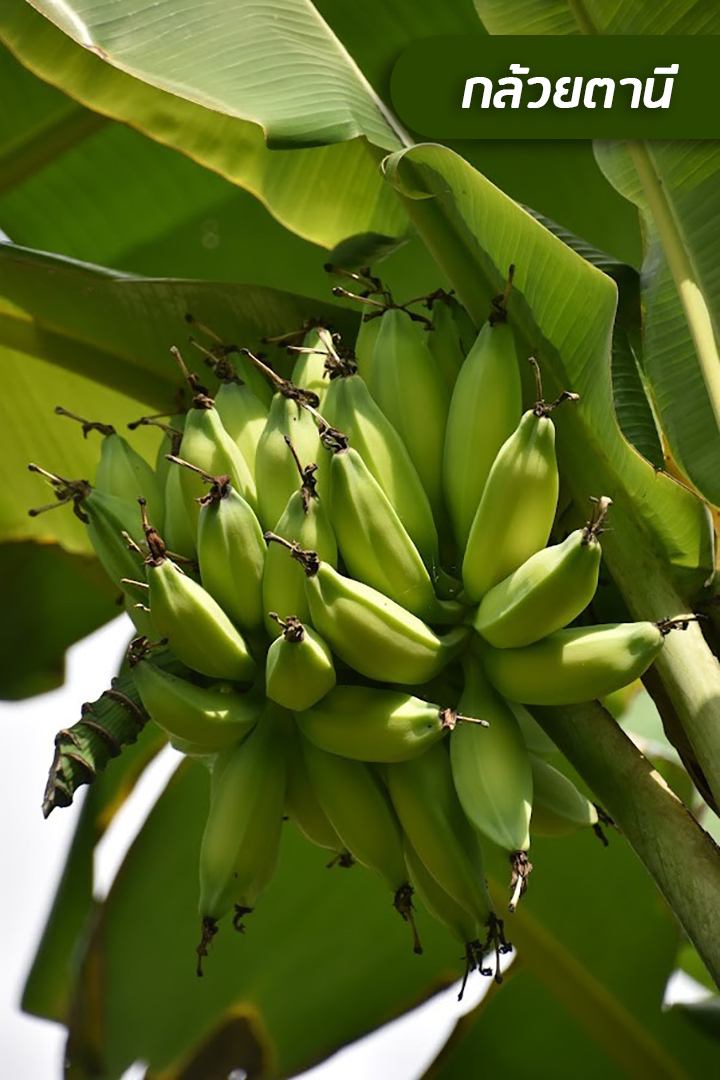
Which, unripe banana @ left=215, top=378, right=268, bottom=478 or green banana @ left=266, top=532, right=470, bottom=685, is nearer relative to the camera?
green banana @ left=266, top=532, right=470, bottom=685

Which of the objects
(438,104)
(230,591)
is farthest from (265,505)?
(438,104)

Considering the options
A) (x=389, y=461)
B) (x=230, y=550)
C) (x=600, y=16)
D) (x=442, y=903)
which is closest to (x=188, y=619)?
(x=230, y=550)

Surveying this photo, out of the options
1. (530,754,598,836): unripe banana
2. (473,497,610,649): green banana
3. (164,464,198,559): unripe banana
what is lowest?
(530,754,598,836): unripe banana

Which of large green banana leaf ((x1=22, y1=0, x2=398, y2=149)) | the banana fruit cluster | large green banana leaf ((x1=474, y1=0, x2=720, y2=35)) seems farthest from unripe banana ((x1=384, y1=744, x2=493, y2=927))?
large green banana leaf ((x1=474, y1=0, x2=720, y2=35))

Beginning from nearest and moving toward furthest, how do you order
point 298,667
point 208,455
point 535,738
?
point 298,667 < point 208,455 < point 535,738

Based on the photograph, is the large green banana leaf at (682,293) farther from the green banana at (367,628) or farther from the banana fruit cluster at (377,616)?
the green banana at (367,628)

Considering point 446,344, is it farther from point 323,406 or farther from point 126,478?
point 126,478

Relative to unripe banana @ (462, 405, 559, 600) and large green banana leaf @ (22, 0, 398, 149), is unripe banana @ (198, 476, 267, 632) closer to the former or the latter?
unripe banana @ (462, 405, 559, 600)
